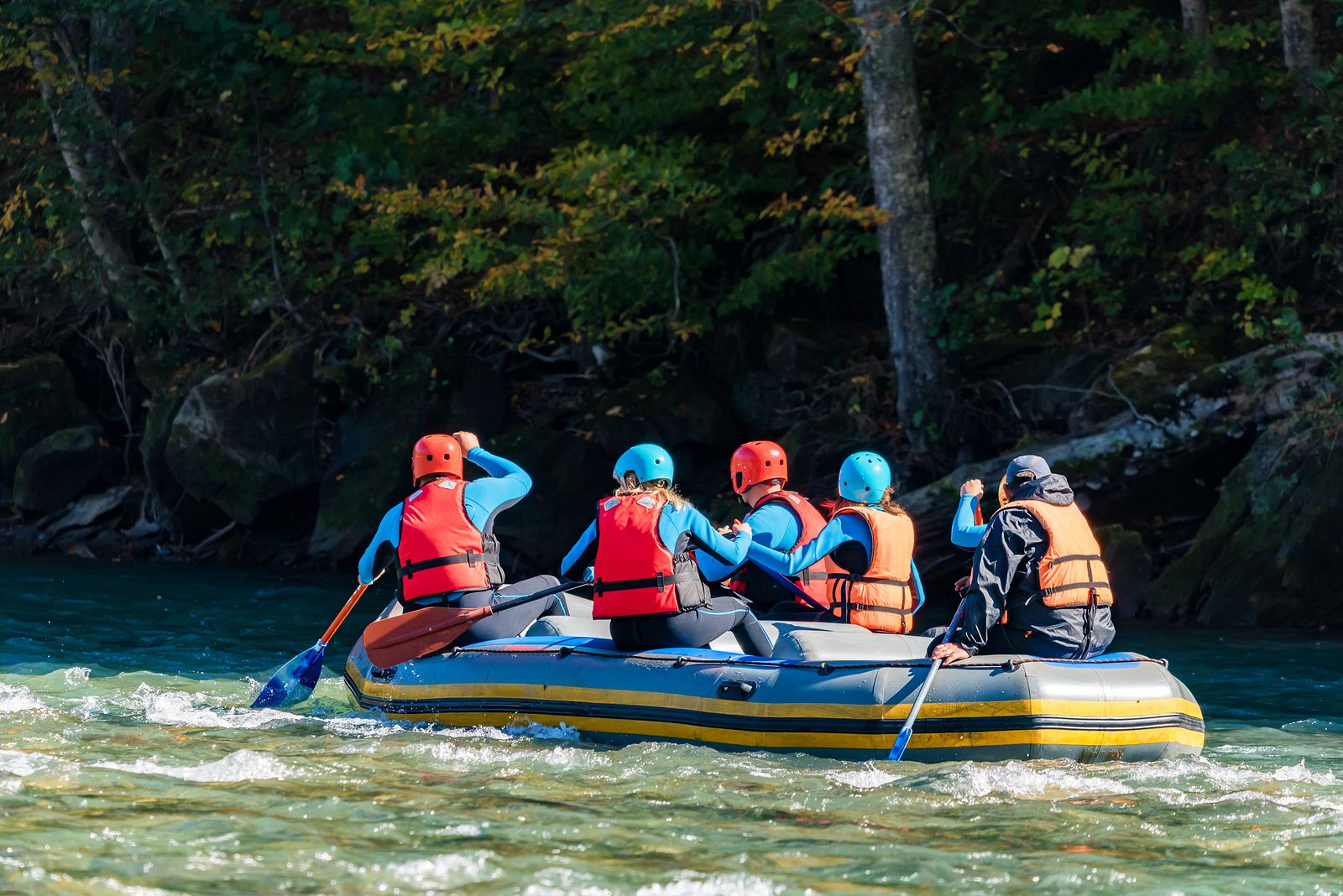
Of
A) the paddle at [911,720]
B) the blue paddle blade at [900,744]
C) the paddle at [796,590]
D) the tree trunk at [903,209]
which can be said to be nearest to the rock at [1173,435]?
the tree trunk at [903,209]

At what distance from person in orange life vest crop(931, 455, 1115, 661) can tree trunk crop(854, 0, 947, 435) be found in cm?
688

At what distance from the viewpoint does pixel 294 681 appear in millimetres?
9109

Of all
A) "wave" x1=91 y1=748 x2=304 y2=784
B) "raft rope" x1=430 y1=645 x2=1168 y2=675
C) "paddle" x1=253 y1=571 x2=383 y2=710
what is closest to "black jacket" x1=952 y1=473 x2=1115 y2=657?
"raft rope" x1=430 y1=645 x2=1168 y2=675

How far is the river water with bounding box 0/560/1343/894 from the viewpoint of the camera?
196 inches

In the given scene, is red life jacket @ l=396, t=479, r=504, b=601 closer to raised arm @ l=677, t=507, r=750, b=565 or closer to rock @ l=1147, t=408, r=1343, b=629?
raised arm @ l=677, t=507, r=750, b=565

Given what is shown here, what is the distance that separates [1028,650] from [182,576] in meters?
11.5

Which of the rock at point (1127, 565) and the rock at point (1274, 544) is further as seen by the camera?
the rock at point (1127, 565)

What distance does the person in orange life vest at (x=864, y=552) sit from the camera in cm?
819

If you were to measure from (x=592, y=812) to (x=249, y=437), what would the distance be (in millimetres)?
12257

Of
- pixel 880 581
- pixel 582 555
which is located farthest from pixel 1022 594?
pixel 582 555

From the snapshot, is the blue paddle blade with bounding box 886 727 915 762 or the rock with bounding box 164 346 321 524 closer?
the blue paddle blade with bounding box 886 727 915 762

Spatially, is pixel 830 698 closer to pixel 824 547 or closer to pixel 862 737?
pixel 862 737

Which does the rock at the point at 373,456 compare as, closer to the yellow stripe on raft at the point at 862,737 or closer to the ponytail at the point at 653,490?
the ponytail at the point at 653,490

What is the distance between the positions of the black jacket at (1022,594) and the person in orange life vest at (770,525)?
1545mm
